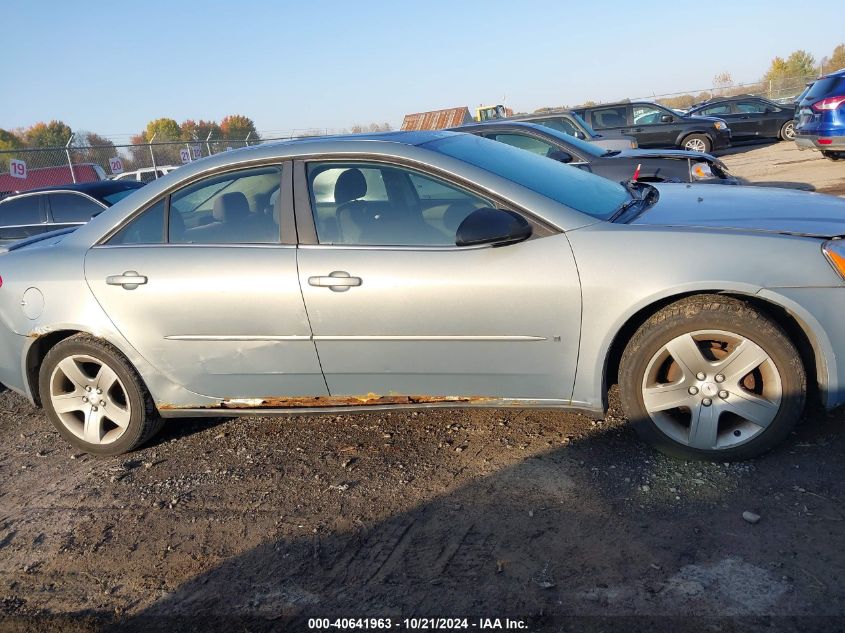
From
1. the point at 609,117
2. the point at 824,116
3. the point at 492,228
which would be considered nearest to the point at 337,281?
the point at 492,228

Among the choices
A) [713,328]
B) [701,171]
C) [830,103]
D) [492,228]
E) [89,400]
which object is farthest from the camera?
[830,103]

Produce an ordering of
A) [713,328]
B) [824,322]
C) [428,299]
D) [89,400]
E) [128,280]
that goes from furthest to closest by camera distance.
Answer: [89,400], [128,280], [428,299], [713,328], [824,322]

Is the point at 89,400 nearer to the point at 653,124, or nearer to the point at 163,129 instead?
the point at 653,124

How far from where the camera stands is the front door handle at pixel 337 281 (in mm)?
3297

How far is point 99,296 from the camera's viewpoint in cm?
373

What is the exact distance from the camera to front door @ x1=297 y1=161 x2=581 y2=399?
10.3 feet

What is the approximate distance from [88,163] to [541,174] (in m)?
19.5

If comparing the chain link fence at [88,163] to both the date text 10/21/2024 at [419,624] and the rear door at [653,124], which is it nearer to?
the rear door at [653,124]

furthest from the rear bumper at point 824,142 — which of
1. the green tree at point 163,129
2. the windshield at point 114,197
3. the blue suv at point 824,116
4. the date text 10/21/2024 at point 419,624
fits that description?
the green tree at point 163,129

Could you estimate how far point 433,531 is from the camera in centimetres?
291

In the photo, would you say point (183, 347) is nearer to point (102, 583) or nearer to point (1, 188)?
point (102, 583)

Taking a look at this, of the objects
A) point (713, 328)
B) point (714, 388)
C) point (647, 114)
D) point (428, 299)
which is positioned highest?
point (647, 114)

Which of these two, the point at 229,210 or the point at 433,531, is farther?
the point at 229,210

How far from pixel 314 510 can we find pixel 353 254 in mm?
1235
